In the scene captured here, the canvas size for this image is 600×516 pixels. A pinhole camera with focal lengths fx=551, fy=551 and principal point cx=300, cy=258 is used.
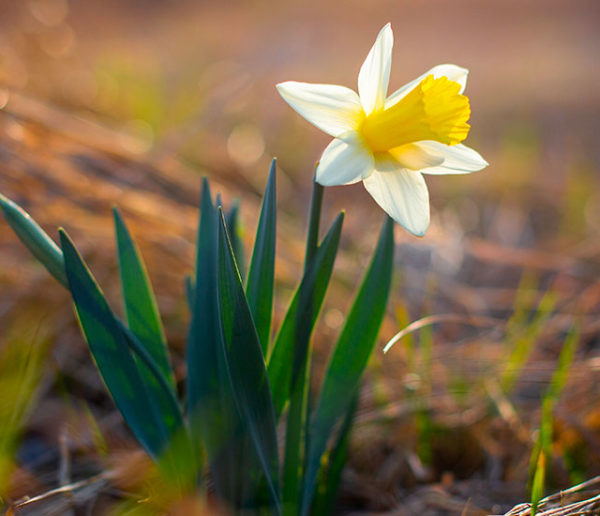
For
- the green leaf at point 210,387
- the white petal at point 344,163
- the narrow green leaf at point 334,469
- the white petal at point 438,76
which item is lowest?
the narrow green leaf at point 334,469

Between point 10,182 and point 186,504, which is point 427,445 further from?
point 10,182

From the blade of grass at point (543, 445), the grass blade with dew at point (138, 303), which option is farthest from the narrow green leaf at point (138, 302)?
the blade of grass at point (543, 445)

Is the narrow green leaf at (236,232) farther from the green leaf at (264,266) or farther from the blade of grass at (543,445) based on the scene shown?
the blade of grass at (543,445)

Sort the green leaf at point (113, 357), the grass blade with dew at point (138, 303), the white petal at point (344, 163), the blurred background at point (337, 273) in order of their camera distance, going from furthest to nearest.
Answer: the blurred background at point (337, 273)
the grass blade with dew at point (138, 303)
the green leaf at point (113, 357)
the white petal at point (344, 163)

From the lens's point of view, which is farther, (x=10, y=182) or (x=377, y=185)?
(x=10, y=182)

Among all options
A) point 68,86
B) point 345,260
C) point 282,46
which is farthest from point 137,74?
point 345,260

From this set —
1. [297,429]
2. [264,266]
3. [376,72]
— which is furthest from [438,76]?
[297,429]

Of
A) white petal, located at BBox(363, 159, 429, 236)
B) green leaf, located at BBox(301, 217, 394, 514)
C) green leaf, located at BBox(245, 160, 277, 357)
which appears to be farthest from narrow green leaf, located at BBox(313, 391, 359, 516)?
white petal, located at BBox(363, 159, 429, 236)
